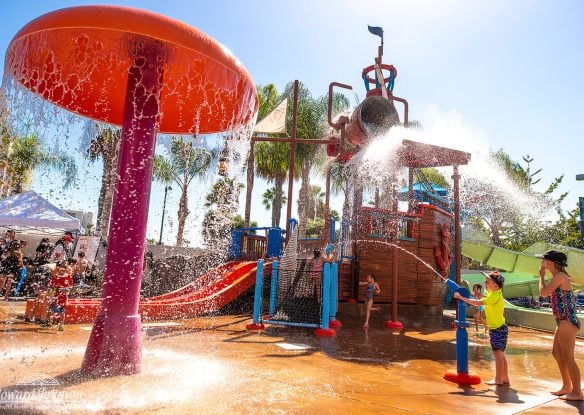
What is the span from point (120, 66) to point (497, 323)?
6.02 metres

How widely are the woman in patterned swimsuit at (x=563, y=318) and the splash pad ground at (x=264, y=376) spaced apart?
0.36 m

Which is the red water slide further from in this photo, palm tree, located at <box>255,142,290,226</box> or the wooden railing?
palm tree, located at <box>255,142,290,226</box>

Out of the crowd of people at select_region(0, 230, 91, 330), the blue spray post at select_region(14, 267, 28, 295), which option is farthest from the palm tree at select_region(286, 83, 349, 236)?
the blue spray post at select_region(14, 267, 28, 295)

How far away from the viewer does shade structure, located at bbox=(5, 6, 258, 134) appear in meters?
3.83

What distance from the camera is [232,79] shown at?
16.1 feet

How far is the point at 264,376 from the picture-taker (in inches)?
186

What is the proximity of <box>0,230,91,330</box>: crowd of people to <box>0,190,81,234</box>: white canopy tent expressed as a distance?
0.94 metres

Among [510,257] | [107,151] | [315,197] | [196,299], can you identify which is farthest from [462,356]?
[315,197]

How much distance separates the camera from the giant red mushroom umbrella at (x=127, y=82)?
12.8 ft

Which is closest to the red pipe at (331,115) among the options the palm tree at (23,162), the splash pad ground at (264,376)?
the splash pad ground at (264,376)

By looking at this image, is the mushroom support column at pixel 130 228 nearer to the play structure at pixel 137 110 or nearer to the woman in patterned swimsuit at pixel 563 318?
the play structure at pixel 137 110

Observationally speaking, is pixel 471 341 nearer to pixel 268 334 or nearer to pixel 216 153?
pixel 268 334

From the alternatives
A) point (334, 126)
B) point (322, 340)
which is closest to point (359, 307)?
point (322, 340)

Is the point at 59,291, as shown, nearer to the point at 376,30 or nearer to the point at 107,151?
the point at 107,151
